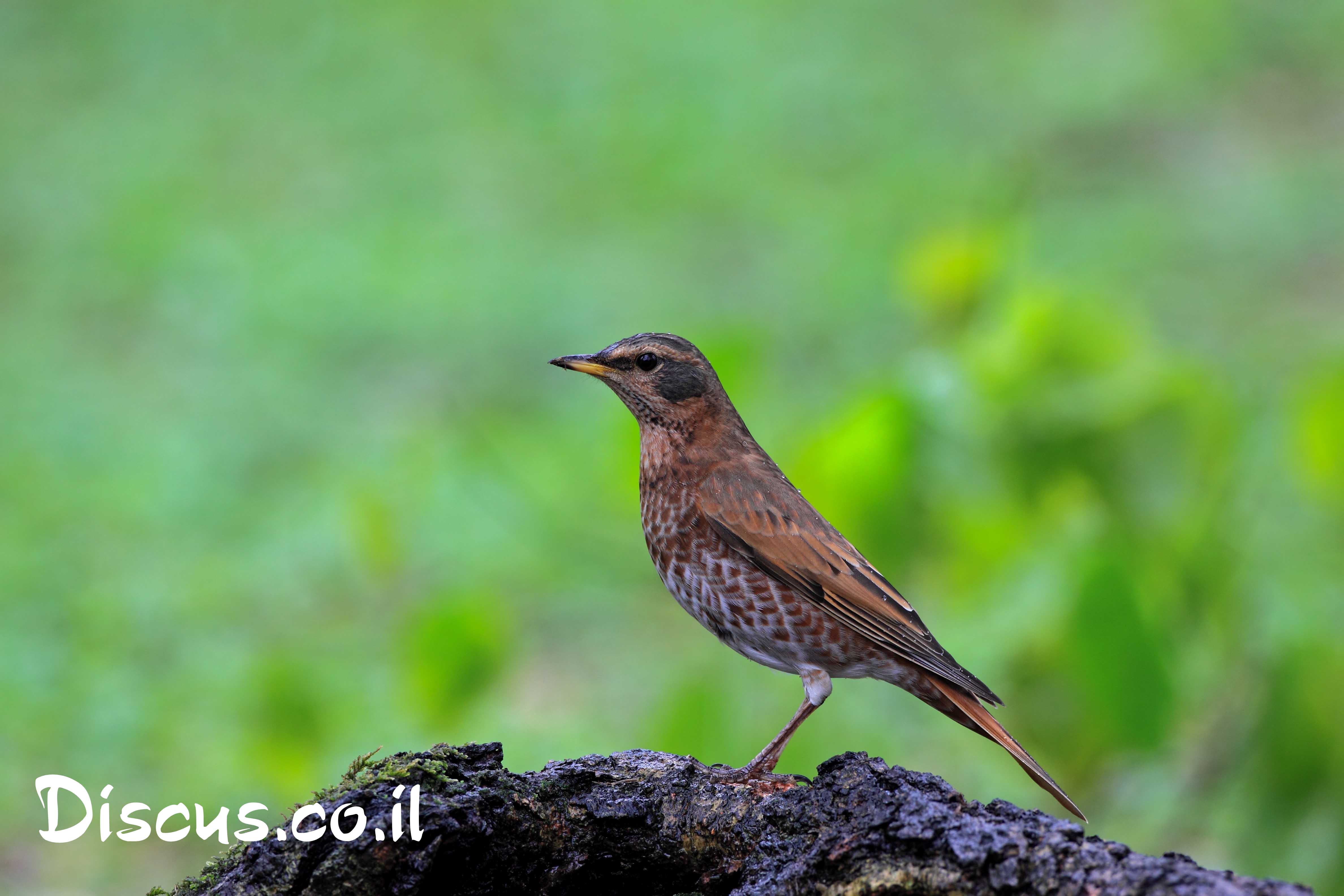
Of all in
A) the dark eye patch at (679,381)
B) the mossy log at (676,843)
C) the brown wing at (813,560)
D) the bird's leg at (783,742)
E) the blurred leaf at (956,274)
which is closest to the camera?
the mossy log at (676,843)

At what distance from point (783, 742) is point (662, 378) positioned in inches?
41.5

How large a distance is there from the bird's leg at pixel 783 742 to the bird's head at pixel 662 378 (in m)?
0.76

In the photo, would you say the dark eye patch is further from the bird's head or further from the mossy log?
the mossy log

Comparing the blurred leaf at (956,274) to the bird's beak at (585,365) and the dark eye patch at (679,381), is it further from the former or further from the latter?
the bird's beak at (585,365)

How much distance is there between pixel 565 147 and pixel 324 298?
3261 mm

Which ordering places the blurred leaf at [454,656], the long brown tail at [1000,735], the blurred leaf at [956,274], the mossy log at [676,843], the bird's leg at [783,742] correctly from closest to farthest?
the mossy log at [676,843] → the bird's leg at [783,742] → the long brown tail at [1000,735] → the blurred leaf at [454,656] → the blurred leaf at [956,274]

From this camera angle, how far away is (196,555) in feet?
27.2

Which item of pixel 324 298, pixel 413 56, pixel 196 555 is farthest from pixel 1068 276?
pixel 413 56

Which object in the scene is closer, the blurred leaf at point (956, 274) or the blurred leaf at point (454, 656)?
the blurred leaf at point (454, 656)

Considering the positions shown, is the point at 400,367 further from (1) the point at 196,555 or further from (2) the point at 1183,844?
(2) the point at 1183,844

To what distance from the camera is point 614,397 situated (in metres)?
9.99

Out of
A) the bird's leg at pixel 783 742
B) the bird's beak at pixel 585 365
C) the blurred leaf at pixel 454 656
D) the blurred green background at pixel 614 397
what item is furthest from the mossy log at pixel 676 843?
the bird's beak at pixel 585 365

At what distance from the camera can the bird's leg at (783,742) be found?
9.80ft

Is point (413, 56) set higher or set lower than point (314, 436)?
higher
